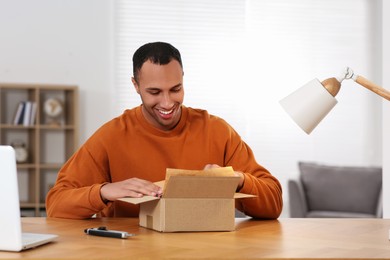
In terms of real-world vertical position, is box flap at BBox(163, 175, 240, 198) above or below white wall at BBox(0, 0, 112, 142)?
below

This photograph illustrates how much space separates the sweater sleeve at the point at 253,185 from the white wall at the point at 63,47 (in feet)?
13.0

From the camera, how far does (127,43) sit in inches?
262

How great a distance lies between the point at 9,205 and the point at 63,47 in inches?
196

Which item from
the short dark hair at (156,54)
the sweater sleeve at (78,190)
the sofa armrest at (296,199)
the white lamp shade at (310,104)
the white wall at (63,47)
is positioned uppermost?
the white wall at (63,47)

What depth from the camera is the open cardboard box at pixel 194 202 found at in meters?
1.99

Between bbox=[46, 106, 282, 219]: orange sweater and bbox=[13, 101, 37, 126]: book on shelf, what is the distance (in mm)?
3647

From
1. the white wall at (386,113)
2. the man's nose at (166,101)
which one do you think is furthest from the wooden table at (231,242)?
the white wall at (386,113)

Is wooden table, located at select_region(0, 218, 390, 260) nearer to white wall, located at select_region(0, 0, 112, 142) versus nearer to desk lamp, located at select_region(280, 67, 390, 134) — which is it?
desk lamp, located at select_region(280, 67, 390, 134)

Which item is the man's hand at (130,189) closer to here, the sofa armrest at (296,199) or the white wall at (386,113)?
the white wall at (386,113)

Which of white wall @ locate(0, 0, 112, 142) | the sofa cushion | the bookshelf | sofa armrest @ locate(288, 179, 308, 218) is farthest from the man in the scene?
the sofa cushion

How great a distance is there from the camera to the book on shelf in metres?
6.15

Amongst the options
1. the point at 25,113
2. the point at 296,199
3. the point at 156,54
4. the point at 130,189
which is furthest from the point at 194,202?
the point at 296,199

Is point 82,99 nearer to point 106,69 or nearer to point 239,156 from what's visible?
point 106,69

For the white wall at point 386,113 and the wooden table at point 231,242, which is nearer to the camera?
the wooden table at point 231,242
